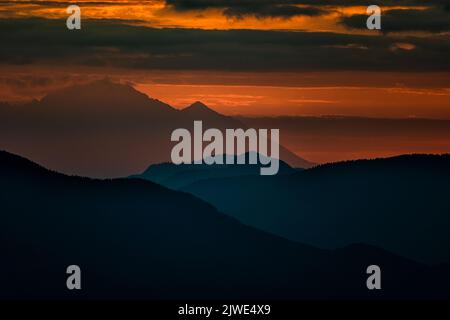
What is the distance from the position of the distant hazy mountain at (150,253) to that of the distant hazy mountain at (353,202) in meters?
9.97

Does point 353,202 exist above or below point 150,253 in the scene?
above

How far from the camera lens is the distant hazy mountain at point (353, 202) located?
171625 mm

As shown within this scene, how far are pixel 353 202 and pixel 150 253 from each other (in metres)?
51.8

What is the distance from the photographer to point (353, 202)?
595 ft

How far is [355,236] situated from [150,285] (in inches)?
1938

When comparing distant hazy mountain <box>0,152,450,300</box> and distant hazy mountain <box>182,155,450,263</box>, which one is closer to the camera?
distant hazy mountain <box>0,152,450,300</box>

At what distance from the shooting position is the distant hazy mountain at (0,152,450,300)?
133 meters

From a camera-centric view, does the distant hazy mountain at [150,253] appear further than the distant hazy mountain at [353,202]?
No

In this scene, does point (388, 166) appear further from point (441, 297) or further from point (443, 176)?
point (441, 297)

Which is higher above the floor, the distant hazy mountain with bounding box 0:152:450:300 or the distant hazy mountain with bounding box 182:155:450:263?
the distant hazy mountain with bounding box 182:155:450:263

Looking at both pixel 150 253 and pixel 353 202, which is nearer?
pixel 150 253

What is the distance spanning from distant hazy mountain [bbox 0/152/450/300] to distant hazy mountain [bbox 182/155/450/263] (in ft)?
32.7
